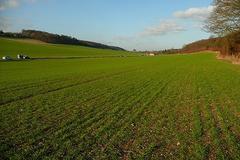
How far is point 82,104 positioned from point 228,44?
51.8 m

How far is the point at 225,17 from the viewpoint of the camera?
156 ft

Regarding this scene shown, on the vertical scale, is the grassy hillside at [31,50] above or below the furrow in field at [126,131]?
below

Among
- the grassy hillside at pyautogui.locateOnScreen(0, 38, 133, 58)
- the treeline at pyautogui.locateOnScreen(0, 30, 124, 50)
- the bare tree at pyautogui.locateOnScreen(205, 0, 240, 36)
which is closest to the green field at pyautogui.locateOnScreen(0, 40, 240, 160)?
the bare tree at pyautogui.locateOnScreen(205, 0, 240, 36)

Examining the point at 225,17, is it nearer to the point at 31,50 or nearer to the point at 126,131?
the point at 126,131

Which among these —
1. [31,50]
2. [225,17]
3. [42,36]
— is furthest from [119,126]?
A: [42,36]

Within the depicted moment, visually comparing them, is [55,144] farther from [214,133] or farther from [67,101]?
[67,101]

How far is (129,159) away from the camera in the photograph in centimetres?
914

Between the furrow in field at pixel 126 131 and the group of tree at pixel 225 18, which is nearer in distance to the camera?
the furrow in field at pixel 126 131

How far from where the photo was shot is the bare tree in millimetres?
46422

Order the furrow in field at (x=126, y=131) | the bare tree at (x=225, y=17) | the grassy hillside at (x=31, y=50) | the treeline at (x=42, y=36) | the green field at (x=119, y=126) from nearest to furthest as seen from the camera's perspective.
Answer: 1. the green field at (x=119, y=126)
2. the furrow in field at (x=126, y=131)
3. the bare tree at (x=225, y=17)
4. the grassy hillside at (x=31, y=50)
5. the treeline at (x=42, y=36)

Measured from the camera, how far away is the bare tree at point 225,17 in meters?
46.4

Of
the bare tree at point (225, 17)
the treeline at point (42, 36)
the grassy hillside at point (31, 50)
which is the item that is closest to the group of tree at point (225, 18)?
the bare tree at point (225, 17)

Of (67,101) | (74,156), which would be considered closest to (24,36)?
(67,101)

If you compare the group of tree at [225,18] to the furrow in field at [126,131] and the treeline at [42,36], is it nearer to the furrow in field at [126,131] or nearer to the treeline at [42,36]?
the furrow in field at [126,131]
